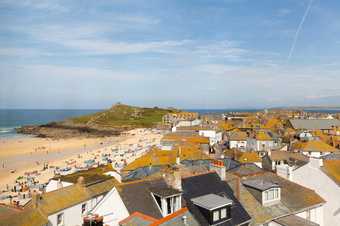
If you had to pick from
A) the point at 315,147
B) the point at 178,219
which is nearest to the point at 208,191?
the point at 178,219

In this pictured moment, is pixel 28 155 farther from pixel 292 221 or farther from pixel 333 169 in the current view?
pixel 292 221

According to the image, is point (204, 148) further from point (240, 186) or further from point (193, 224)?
point (193, 224)

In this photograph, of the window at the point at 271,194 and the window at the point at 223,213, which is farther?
the window at the point at 271,194

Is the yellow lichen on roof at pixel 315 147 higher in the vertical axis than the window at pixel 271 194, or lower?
lower

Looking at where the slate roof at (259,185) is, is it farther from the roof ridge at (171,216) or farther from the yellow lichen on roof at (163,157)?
the yellow lichen on roof at (163,157)

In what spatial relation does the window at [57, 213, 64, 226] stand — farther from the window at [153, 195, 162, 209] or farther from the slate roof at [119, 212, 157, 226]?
the slate roof at [119, 212, 157, 226]

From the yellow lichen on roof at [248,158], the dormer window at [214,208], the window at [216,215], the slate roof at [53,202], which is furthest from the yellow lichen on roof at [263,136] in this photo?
the window at [216,215]
